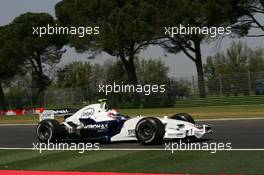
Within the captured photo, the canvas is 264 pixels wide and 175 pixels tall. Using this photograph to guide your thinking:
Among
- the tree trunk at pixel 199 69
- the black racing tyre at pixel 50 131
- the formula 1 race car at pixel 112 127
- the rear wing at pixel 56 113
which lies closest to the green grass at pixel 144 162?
the formula 1 race car at pixel 112 127

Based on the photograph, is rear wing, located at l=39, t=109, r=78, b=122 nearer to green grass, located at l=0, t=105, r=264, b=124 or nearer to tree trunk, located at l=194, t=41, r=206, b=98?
green grass, located at l=0, t=105, r=264, b=124

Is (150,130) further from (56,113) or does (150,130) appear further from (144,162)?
(56,113)

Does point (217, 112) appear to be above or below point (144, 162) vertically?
above

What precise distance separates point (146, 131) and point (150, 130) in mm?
170

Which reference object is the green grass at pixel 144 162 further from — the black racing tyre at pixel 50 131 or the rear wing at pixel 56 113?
the rear wing at pixel 56 113

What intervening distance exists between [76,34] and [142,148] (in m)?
30.9

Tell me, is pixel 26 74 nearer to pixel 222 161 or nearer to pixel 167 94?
pixel 167 94

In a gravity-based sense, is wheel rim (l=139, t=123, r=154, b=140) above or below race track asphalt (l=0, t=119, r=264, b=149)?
above

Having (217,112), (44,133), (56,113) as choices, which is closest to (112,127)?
(56,113)

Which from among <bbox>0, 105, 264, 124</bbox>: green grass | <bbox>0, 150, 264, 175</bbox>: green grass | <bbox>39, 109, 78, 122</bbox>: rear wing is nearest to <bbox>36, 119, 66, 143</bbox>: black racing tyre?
<bbox>39, 109, 78, 122</bbox>: rear wing

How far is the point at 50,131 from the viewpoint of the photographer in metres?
14.9

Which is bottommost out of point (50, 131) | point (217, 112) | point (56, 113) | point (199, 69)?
point (217, 112)

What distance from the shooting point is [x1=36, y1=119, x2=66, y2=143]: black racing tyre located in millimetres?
14820

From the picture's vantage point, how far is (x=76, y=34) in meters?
42.8
